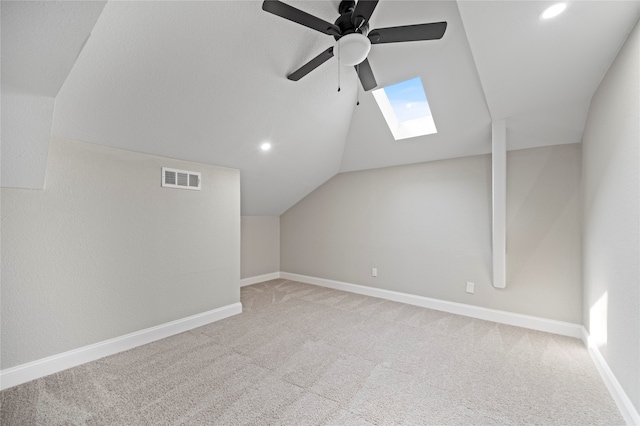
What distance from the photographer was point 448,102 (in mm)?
2768

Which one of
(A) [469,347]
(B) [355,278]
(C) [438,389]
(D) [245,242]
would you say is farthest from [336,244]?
(C) [438,389]

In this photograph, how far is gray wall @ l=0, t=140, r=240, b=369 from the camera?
1944mm

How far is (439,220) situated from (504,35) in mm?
2235

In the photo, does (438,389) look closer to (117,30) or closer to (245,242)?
(117,30)

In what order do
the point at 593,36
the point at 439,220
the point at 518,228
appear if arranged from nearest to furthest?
the point at 593,36, the point at 518,228, the point at 439,220

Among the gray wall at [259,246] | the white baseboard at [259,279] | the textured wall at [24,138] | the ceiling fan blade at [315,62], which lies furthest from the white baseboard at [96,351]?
the ceiling fan blade at [315,62]

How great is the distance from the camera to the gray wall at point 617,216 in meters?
1.51

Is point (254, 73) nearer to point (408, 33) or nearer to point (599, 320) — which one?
point (408, 33)

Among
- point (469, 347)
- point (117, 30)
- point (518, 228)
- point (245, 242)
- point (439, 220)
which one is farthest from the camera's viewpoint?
point (245, 242)

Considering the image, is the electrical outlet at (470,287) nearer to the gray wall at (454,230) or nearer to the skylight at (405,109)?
the gray wall at (454,230)

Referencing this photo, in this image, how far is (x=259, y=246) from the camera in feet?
16.3

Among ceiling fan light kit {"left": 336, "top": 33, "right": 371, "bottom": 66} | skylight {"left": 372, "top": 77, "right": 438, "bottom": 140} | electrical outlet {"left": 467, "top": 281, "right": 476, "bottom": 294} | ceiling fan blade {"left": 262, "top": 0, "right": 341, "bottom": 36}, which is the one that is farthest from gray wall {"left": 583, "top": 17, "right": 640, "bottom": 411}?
ceiling fan blade {"left": 262, "top": 0, "right": 341, "bottom": 36}

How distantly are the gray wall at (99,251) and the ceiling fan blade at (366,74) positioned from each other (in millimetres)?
2072

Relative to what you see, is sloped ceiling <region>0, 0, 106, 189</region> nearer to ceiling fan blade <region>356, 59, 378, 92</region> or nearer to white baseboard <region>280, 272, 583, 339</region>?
ceiling fan blade <region>356, 59, 378, 92</region>
